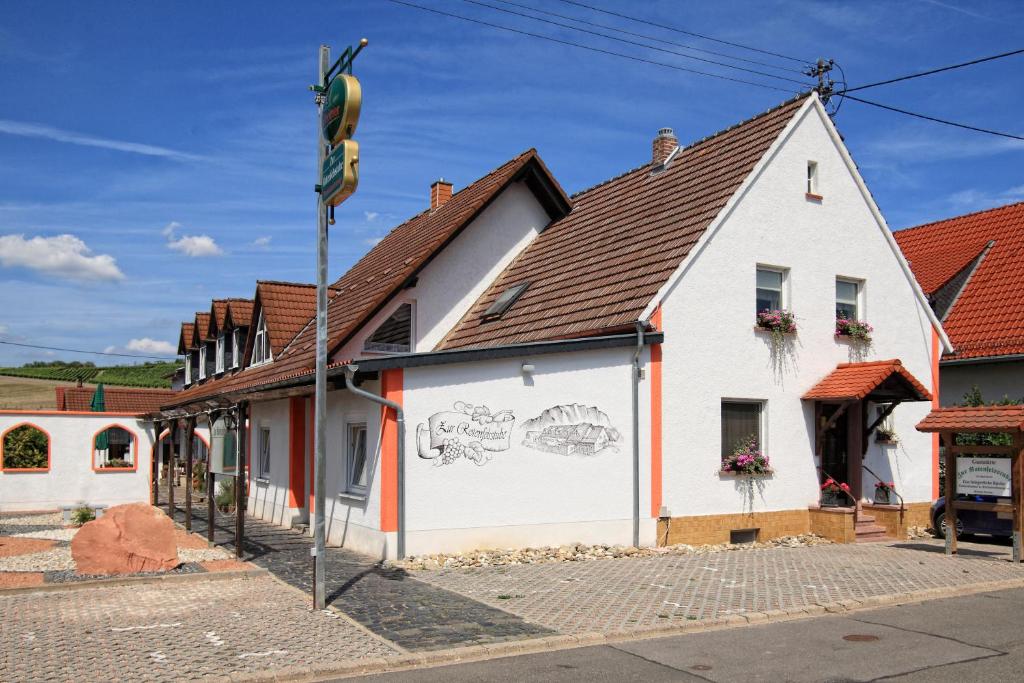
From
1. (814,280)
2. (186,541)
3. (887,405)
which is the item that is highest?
(814,280)

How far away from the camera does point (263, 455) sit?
2161 cm

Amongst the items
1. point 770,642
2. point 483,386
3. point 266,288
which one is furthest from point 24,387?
point 770,642

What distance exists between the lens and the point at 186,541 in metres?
16.5

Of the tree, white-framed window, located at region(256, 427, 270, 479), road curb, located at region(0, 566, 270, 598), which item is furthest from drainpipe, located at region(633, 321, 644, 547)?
the tree

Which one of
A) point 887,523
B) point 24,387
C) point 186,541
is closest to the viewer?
point 186,541

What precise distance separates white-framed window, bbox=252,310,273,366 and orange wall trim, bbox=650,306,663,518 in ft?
32.9

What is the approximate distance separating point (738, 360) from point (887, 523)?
4506mm

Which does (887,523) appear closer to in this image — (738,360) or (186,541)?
(738,360)

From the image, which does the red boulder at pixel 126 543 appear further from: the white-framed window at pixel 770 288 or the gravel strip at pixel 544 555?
the white-framed window at pixel 770 288

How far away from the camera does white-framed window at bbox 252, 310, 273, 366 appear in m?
22.4

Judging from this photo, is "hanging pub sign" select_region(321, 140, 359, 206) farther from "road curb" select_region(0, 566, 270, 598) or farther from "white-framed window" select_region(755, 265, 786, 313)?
"white-framed window" select_region(755, 265, 786, 313)

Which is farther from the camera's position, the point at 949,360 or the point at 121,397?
the point at 121,397

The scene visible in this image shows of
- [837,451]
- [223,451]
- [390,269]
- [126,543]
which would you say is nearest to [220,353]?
[390,269]

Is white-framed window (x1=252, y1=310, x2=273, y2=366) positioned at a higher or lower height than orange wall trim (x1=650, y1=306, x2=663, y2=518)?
higher
